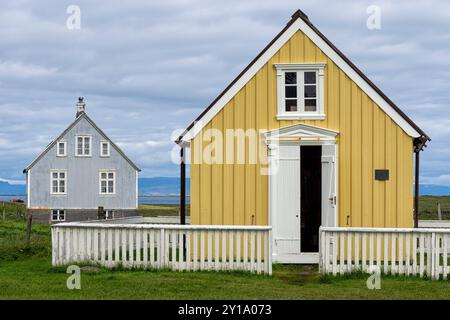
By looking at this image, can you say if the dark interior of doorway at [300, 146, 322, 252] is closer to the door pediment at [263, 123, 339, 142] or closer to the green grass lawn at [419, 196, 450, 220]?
the door pediment at [263, 123, 339, 142]

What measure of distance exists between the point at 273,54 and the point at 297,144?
7.57 feet

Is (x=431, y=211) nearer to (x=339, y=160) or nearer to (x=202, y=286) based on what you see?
(x=339, y=160)

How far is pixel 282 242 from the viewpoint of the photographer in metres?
18.8

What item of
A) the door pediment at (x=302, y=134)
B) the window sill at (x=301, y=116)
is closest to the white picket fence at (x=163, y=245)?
the door pediment at (x=302, y=134)

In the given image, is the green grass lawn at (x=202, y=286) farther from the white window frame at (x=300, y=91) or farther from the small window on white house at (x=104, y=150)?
the small window on white house at (x=104, y=150)

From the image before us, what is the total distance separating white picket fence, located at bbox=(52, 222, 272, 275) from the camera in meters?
15.7

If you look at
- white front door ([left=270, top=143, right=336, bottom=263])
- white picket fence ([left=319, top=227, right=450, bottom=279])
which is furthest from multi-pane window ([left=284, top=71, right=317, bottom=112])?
white picket fence ([left=319, top=227, right=450, bottom=279])

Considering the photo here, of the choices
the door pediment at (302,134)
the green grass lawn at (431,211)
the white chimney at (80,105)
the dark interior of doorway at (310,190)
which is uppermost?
the white chimney at (80,105)

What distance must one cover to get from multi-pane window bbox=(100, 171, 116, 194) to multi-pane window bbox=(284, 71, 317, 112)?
38.5 metres

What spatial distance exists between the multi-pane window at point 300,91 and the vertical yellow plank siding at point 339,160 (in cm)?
30

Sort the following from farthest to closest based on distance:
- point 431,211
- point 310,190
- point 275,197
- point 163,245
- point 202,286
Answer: point 431,211, point 310,190, point 275,197, point 163,245, point 202,286

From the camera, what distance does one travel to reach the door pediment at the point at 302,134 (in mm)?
18859

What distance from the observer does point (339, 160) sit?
19.0 m

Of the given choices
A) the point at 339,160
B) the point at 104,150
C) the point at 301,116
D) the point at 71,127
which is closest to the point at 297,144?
the point at 301,116
